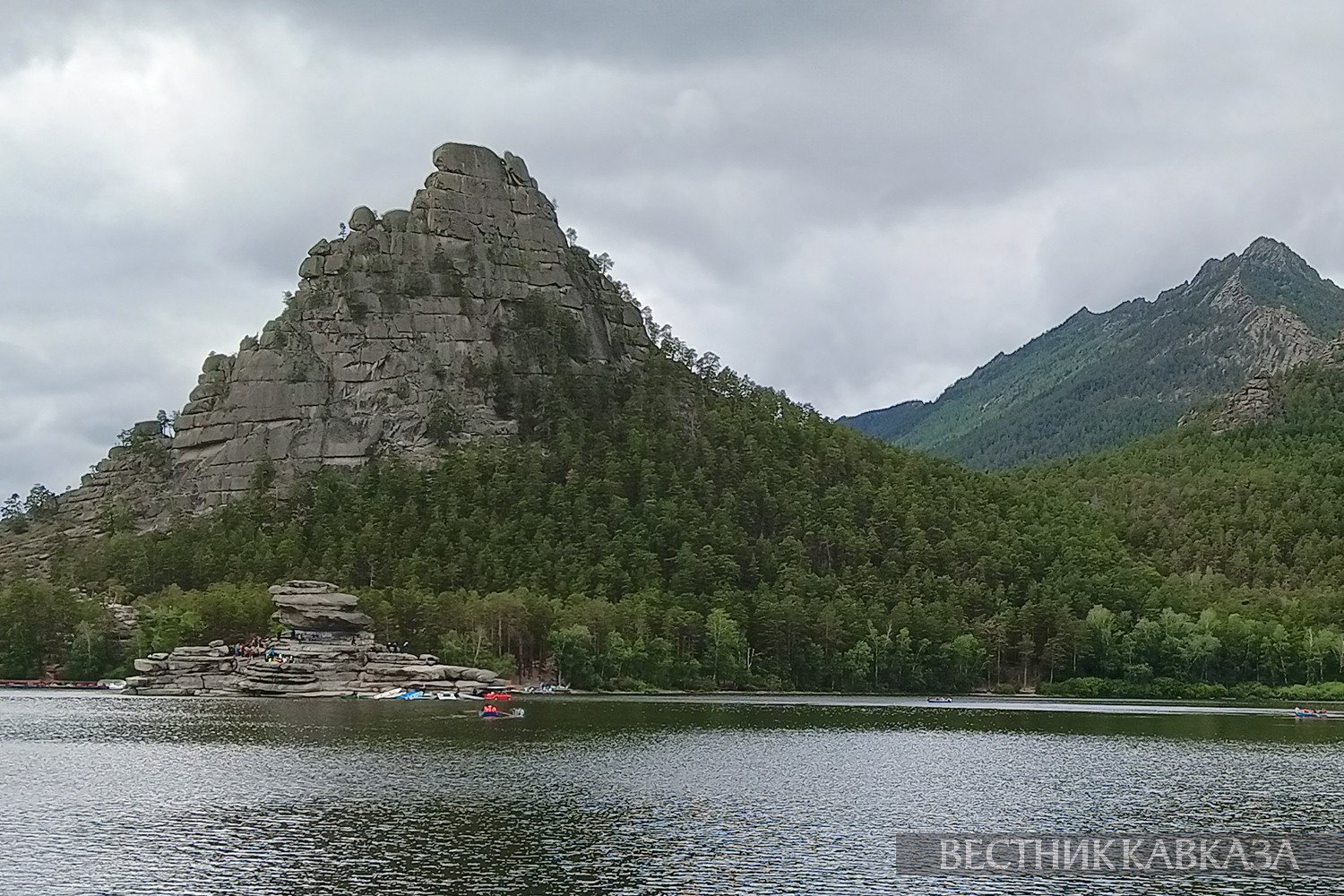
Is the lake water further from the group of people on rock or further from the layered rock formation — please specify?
the group of people on rock

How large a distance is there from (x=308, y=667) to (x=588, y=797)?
90089 mm

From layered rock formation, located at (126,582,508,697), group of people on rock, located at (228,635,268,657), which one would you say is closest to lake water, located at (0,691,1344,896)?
layered rock formation, located at (126,582,508,697)

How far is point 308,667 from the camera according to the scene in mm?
150500

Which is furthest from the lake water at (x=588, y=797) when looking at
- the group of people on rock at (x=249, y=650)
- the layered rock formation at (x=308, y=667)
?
the group of people on rock at (x=249, y=650)

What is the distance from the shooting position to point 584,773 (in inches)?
3068

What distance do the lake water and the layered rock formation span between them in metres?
24.9

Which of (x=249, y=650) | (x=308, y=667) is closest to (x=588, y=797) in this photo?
(x=308, y=667)

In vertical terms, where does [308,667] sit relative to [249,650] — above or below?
below

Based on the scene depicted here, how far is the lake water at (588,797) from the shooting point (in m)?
49.2

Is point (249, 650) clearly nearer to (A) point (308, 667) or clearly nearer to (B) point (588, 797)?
(A) point (308, 667)

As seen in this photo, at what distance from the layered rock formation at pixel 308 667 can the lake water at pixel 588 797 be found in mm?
24916

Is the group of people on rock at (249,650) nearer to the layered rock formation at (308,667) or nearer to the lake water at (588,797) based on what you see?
the layered rock formation at (308,667)

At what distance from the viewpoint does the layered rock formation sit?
150 m

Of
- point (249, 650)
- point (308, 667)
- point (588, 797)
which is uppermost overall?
point (249, 650)
